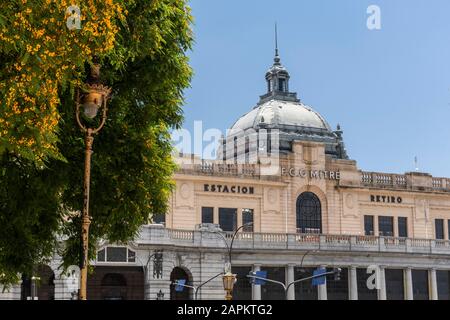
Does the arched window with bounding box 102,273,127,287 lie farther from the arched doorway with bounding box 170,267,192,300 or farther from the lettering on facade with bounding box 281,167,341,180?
the lettering on facade with bounding box 281,167,341,180

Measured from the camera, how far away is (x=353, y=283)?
61.5 m

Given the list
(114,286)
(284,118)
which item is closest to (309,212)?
(284,118)

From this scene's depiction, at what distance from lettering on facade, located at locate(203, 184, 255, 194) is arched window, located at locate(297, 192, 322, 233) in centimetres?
469

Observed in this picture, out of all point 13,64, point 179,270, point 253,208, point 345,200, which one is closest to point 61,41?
point 13,64

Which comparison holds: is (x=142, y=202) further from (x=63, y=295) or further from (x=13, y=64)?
(x=63, y=295)

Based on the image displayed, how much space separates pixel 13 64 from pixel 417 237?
55809 mm

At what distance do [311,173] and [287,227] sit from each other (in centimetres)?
527

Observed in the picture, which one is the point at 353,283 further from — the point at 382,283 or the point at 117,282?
the point at 117,282

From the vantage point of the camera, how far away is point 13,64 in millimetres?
16766

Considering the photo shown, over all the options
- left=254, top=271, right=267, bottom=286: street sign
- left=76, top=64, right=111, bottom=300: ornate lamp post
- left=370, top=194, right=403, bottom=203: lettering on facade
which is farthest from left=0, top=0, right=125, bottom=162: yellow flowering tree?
left=370, top=194, right=403, bottom=203: lettering on facade

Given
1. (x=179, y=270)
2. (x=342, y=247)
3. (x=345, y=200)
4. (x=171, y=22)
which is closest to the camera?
(x=171, y=22)

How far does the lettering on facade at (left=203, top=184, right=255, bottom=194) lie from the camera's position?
203 feet
